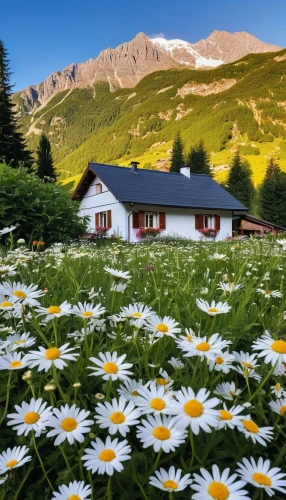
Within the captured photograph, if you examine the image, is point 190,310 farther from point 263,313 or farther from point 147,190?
point 147,190

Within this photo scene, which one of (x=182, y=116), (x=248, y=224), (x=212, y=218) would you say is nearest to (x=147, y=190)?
(x=212, y=218)

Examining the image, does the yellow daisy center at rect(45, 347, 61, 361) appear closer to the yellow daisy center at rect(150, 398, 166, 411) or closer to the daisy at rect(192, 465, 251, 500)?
the yellow daisy center at rect(150, 398, 166, 411)

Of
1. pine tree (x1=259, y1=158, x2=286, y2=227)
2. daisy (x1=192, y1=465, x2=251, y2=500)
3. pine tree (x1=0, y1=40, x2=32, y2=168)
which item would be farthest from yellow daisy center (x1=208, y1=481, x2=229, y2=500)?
pine tree (x1=259, y1=158, x2=286, y2=227)

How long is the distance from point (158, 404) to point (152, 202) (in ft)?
73.4

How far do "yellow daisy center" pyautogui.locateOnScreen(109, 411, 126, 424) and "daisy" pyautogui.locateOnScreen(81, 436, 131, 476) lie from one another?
1.8 inches

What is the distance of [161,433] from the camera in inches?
26.4

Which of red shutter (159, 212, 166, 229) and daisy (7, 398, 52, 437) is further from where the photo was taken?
red shutter (159, 212, 166, 229)

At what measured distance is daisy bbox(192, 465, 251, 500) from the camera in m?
0.58

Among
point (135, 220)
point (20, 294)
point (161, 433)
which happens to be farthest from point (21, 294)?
point (135, 220)

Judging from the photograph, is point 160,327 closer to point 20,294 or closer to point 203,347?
point 203,347

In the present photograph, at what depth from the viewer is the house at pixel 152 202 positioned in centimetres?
2275

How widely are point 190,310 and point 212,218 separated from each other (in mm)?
25335

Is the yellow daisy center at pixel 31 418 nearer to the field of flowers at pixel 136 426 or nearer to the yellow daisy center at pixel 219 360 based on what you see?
the field of flowers at pixel 136 426

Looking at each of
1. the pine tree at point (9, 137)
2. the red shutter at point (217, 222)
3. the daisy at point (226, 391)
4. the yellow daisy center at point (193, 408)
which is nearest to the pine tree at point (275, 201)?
the red shutter at point (217, 222)
